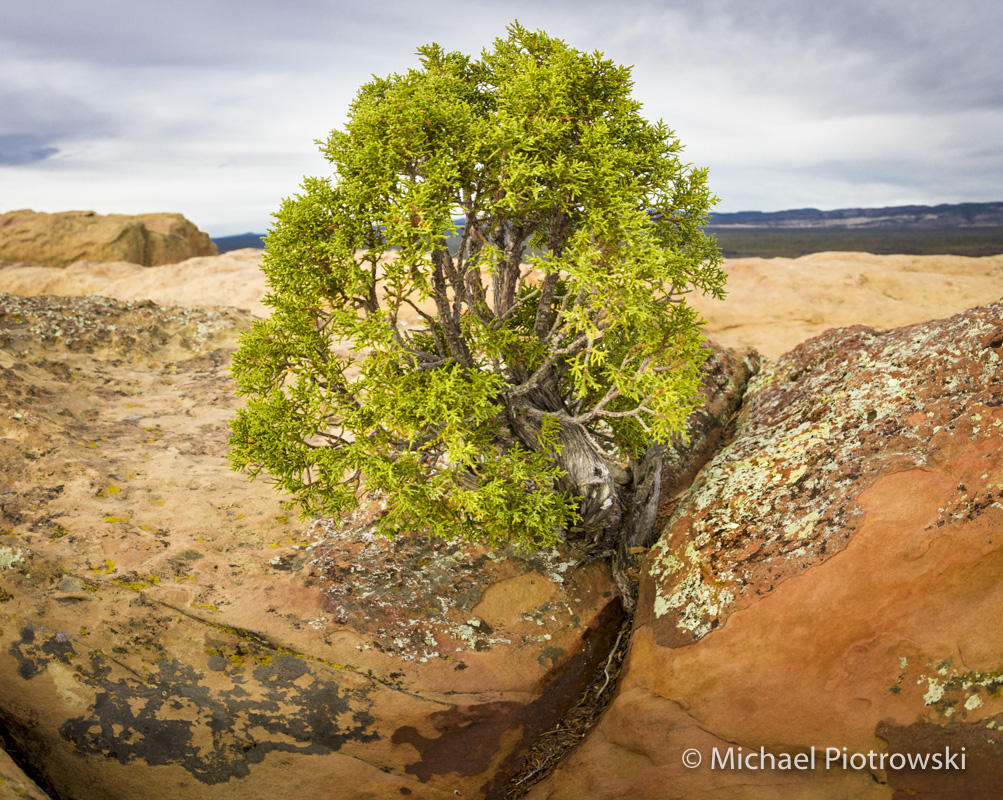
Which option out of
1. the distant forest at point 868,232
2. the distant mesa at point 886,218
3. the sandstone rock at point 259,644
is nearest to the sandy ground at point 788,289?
the distant forest at point 868,232

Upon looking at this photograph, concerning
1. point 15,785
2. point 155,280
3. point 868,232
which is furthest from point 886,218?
point 15,785

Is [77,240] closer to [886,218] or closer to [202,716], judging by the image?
[202,716]

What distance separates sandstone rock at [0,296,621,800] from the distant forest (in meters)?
24.5

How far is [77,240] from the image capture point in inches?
1512

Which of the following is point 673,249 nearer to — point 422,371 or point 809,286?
point 422,371

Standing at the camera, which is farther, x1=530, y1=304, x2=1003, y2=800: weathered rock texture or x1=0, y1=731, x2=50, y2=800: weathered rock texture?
x1=530, y1=304, x2=1003, y2=800: weathered rock texture

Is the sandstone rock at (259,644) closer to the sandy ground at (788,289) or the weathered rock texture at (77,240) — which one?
the sandy ground at (788,289)

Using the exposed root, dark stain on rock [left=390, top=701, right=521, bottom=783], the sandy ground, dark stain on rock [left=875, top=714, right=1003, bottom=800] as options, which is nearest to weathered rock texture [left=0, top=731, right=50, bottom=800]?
dark stain on rock [left=390, top=701, right=521, bottom=783]

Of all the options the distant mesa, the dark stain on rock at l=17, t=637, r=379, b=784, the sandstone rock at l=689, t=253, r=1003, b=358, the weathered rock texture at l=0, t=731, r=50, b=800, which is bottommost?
the dark stain on rock at l=17, t=637, r=379, b=784

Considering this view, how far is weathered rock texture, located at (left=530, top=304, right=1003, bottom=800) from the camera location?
5172 millimetres

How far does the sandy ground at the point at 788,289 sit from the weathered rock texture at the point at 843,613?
338 inches

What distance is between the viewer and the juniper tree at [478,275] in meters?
5.97

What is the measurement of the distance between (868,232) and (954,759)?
135 m

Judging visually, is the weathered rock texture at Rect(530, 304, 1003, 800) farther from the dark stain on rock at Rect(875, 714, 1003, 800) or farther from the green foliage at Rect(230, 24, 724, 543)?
the green foliage at Rect(230, 24, 724, 543)
